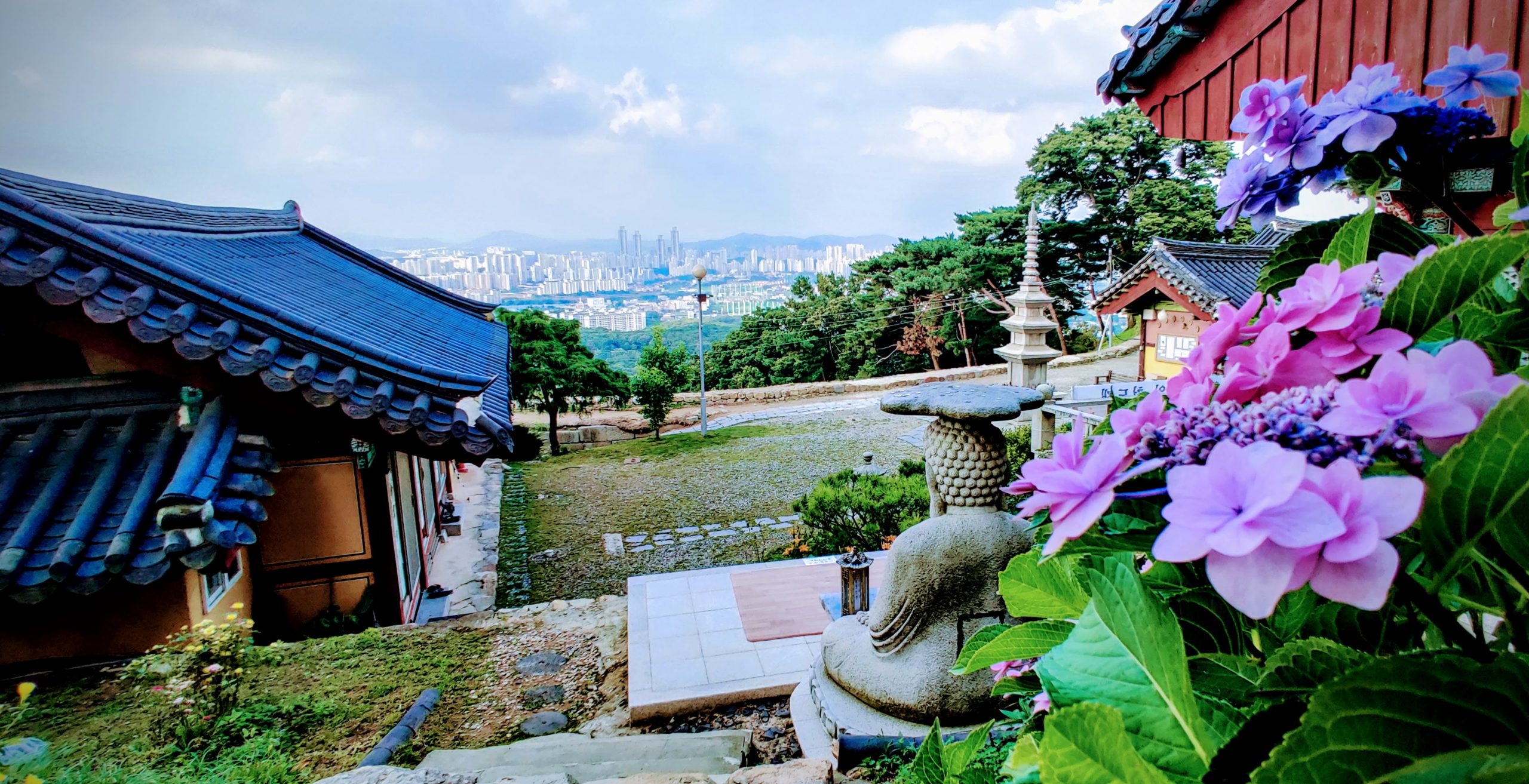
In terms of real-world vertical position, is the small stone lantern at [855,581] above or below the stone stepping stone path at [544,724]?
above

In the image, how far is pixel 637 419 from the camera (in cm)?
1566

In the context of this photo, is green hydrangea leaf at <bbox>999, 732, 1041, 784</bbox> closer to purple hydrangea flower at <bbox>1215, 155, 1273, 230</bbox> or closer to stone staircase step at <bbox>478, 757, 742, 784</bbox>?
purple hydrangea flower at <bbox>1215, 155, 1273, 230</bbox>

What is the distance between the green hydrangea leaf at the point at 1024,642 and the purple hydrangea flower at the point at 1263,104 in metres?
0.61

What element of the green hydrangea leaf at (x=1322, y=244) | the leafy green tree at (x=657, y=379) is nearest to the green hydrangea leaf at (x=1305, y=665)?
the green hydrangea leaf at (x=1322, y=244)

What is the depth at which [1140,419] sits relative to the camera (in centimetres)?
54

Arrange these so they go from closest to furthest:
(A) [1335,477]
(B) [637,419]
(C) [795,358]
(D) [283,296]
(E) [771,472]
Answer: (A) [1335,477]
(D) [283,296]
(E) [771,472]
(B) [637,419]
(C) [795,358]

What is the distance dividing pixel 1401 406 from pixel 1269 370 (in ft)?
0.34

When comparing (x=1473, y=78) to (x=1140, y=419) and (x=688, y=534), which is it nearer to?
(x=1140, y=419)

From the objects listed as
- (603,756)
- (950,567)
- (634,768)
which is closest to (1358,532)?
(950,567)

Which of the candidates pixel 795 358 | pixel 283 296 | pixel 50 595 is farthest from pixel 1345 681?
pixel 795 358

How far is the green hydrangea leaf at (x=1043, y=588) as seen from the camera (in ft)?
2.18

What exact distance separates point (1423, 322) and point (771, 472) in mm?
11744

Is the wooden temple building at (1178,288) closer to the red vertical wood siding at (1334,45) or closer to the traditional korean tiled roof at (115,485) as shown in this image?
the red vertical wood siding at (1334,45)

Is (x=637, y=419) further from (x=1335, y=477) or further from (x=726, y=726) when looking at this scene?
(x=1335, y=477)
